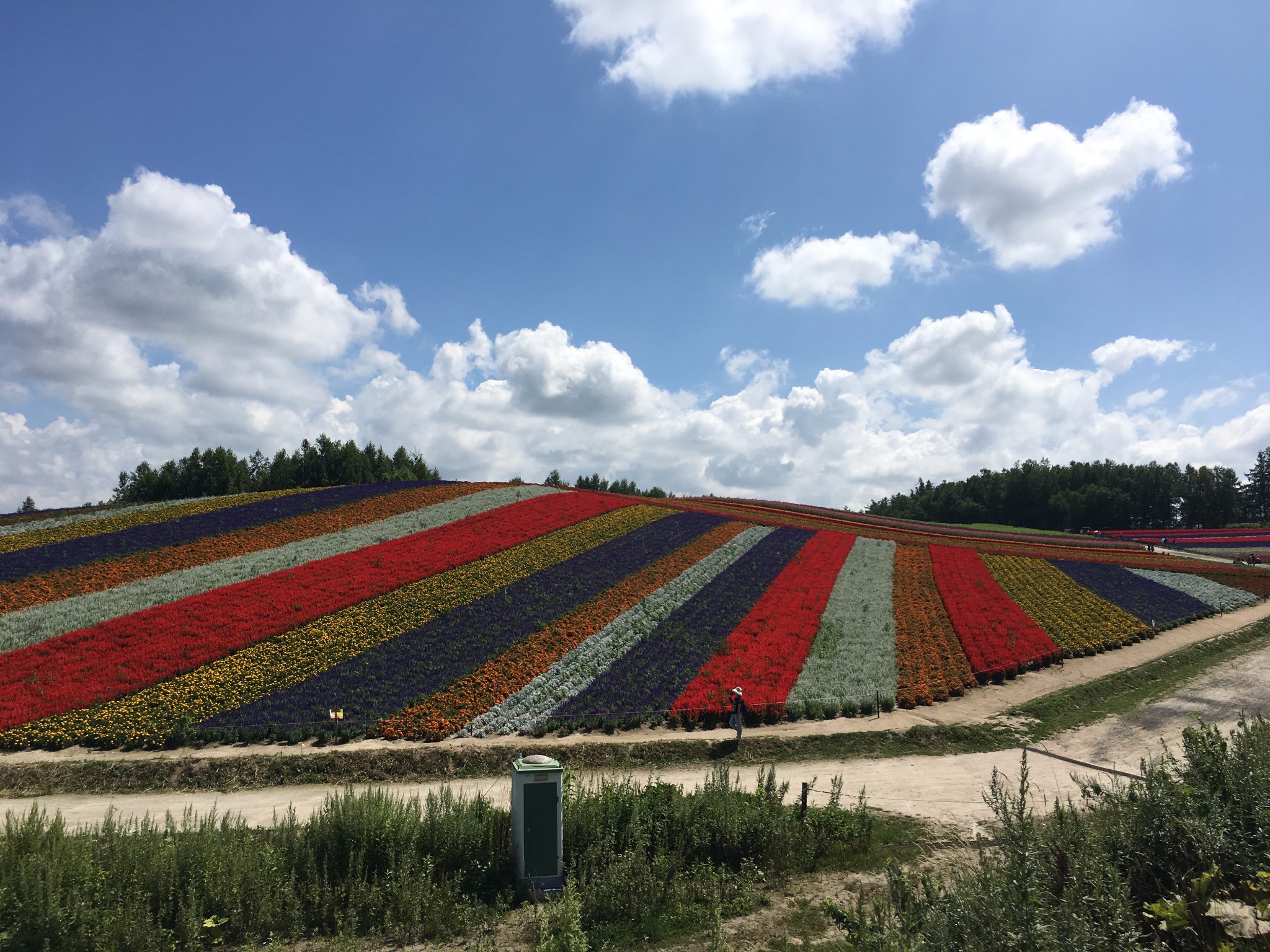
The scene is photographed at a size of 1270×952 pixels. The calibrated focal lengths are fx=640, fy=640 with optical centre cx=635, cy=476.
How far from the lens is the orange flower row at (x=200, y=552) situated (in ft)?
63.6

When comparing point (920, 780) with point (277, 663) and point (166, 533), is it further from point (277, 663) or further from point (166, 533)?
point (166, 533)

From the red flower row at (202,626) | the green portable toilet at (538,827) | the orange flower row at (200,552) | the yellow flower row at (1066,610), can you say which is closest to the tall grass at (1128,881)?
the green portable toilet at (538,827)

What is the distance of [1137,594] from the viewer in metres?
28.4

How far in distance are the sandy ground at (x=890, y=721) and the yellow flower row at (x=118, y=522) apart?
16.0 metres

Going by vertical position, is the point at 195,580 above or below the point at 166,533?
below

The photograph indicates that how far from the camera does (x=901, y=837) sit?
905cm

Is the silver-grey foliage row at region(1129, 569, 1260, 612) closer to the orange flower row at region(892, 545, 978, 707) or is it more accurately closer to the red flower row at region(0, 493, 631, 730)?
the orange flower row at region(892, 545, 978, 707)

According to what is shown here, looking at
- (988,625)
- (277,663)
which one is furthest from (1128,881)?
(988,625)

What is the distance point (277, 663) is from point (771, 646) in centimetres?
1358

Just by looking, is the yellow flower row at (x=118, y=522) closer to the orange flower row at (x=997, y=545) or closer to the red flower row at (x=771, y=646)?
the orange flower row at (x=997, y=545)

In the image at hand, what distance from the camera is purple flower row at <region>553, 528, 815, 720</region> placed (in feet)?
50.2

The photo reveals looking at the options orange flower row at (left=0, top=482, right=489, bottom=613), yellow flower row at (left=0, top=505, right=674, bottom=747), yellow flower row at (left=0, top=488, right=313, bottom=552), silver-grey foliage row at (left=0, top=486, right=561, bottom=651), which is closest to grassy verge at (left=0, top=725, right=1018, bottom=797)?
yellow flower row at (left=0, top=505, right=674, bottom=747)

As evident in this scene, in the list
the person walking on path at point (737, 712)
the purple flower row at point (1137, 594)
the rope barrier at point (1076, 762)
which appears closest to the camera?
the rope barrier at point (1076, 762)

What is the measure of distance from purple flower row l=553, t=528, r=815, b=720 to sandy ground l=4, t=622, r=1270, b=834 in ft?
8.83
